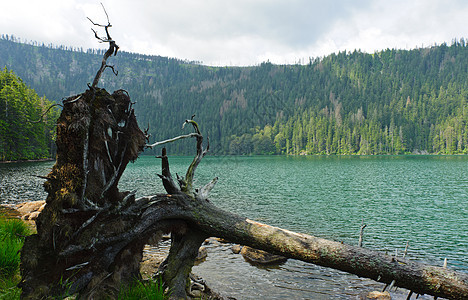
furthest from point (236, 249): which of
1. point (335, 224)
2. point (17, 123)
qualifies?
point (17, 123)

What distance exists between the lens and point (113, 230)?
15.8 feet

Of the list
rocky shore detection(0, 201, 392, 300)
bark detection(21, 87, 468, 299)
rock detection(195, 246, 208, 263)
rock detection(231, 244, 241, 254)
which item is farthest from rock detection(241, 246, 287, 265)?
bark detection(21, 87, 468, 299)

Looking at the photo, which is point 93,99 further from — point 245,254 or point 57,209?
point 245,254

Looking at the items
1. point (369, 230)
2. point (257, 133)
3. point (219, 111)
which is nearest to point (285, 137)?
point (257, 133)

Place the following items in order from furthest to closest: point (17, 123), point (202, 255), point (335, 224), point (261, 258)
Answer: point (17, 123), point (335, 224), point (202, 255), point (261, 258)

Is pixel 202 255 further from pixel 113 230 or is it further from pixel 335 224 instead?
pixel 335 224

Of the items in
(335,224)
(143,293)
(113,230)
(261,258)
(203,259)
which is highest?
(113,230)

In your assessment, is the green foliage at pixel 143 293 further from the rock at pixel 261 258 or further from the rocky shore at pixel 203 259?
the rock at pixel 261 258

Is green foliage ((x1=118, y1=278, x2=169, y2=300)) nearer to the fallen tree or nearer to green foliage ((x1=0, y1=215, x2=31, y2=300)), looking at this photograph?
the fallen tree

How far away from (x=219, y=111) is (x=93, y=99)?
179 m

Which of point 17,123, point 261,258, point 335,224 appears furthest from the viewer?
point 17,123

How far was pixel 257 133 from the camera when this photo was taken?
139 m

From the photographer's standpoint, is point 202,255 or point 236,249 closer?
point 202,255

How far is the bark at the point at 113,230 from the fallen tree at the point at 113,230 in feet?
0.05
